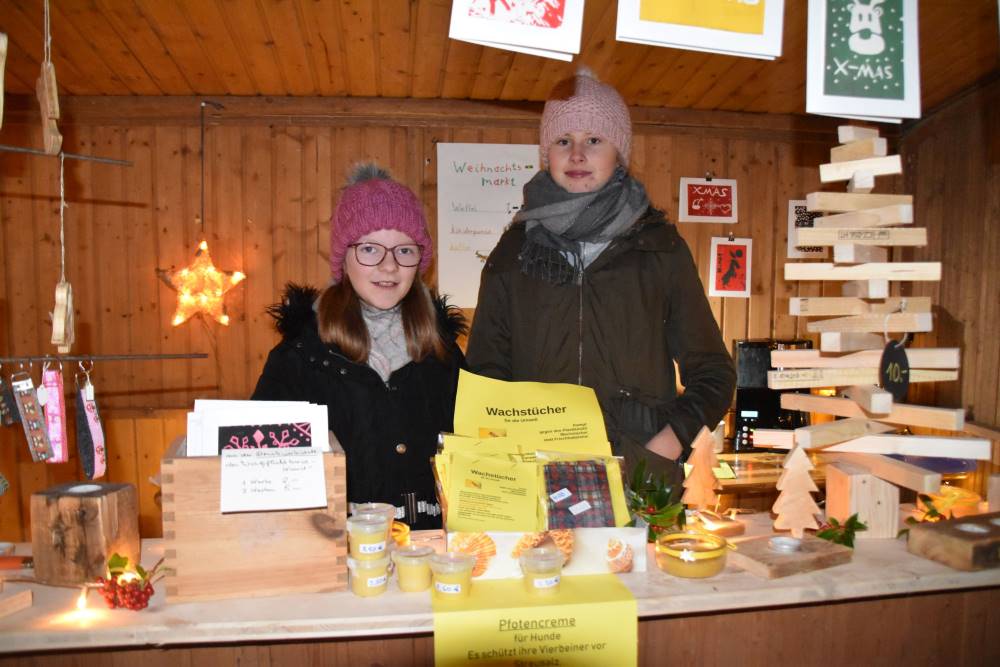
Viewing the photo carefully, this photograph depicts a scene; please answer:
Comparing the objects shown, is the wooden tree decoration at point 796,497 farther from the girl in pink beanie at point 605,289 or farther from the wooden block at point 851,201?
the wooden block at point 851,201

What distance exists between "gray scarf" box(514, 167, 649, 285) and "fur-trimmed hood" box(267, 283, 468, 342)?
13.6 inches

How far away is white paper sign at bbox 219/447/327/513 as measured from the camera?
105cm

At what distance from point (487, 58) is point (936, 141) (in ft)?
8.30

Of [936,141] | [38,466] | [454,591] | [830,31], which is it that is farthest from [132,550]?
[936,141]

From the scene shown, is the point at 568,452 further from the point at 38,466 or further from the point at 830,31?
the point at 38,466

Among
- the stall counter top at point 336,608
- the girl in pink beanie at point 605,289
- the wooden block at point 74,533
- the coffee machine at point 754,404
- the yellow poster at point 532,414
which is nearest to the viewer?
the stall counter top at point 336,608

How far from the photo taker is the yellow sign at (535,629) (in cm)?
100

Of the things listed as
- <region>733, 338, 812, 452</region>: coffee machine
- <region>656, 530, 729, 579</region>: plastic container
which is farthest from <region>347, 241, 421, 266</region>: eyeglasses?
<region>733, 338, 812, 452</region>: coffee machine

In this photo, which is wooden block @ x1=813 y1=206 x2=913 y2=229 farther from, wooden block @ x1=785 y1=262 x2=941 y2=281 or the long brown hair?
the long brown hair

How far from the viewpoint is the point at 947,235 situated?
11.8ft

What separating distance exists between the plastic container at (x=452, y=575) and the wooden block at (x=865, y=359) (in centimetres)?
73

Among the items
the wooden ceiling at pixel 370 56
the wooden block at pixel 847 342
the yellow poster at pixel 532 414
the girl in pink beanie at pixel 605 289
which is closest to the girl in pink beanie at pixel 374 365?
the girl in pink beanie at pixel 605 289

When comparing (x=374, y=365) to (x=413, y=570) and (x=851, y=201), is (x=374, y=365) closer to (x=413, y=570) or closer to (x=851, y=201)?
(x=413, y=570)

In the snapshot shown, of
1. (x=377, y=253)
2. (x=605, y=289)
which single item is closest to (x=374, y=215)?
(x=377, y=253)
